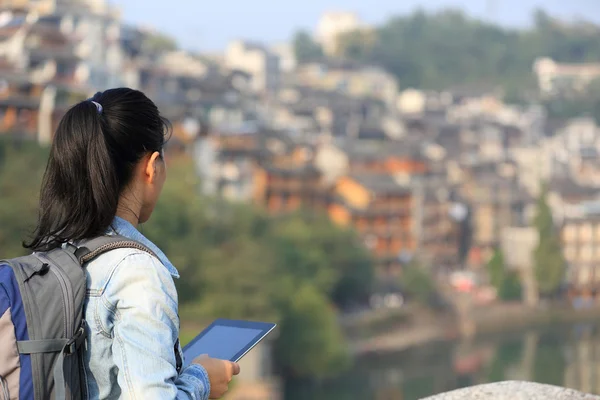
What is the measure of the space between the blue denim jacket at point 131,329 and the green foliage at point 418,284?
70.9 ft

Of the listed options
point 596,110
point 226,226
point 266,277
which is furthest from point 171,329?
point 596,110

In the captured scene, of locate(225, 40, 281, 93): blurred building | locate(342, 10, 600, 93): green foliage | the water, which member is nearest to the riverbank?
the water

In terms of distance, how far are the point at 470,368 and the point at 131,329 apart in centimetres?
1935

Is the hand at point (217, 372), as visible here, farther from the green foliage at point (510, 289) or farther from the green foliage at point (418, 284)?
the green foliage at point (510, 289)

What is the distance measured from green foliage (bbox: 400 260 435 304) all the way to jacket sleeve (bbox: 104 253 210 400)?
21.6 m

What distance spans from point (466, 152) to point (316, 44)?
25414mm

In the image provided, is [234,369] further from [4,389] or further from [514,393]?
[514,393]

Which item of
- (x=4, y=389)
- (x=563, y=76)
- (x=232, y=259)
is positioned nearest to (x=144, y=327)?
(x=4, y=389)

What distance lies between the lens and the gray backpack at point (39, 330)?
0.97m

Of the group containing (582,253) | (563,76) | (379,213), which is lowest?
(582,253)

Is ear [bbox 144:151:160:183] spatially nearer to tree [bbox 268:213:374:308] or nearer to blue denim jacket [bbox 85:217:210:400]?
blue denim jacket [bbox 85:217:210:400]

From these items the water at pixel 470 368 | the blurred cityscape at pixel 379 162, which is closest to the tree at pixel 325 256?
the blurred cityscape at pixel 379 162

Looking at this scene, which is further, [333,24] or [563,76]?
[333,24]

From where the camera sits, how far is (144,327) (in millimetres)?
991
